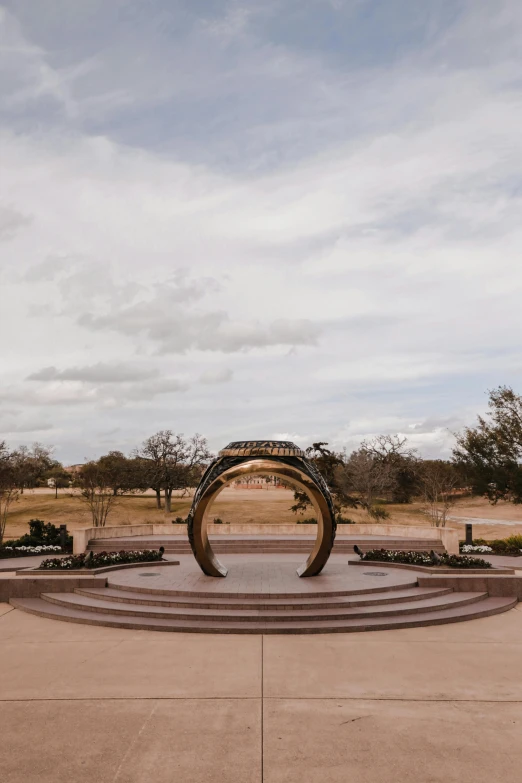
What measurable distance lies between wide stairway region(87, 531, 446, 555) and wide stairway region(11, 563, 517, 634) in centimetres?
773

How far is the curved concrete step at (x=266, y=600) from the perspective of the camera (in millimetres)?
12172

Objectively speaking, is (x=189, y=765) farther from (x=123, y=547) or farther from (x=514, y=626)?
(x=123, y=547)

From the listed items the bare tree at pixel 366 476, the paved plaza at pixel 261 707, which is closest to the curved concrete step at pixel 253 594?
the paved plaza at pixel 261 707

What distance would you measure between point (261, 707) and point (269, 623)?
3.97 m

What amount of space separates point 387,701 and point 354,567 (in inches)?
375

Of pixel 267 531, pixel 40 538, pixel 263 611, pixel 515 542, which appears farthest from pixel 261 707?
pixel 267 531

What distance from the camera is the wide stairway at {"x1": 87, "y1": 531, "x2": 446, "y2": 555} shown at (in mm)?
22266

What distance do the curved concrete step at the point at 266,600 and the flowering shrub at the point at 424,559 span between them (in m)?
1.97

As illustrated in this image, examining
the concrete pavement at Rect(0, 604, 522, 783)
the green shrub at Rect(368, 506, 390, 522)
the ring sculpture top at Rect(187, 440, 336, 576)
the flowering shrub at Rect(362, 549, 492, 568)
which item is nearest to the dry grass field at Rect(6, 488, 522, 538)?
the green shrub at Rect(368, 506, 390, 522)

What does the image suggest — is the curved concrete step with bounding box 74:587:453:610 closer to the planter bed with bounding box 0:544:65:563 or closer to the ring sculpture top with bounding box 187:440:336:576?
the ring sculpture top with bounding box 187:440:336:576

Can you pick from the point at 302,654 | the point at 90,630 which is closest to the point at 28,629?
the point at 90,630

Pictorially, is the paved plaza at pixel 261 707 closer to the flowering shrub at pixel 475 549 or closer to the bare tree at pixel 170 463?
the flowering shrub at pixel 475 549

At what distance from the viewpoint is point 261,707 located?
24.9ft

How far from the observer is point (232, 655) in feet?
32.1
